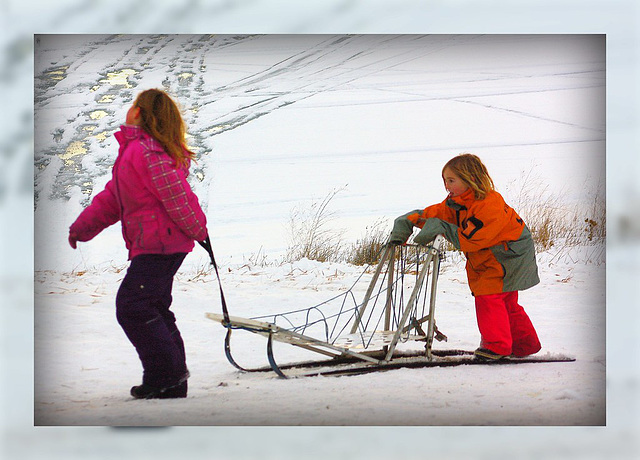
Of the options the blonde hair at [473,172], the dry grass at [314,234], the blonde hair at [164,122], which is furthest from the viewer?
the dry grass at [314,234]

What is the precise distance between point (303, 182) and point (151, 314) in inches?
44.3

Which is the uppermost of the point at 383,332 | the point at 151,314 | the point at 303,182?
the point at 303,182

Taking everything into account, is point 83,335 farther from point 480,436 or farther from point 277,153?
point 480,436

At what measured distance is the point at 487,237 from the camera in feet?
12.1

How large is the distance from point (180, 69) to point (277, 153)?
632 mm

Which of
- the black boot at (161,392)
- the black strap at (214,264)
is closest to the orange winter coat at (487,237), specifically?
the black strap at (214,264)

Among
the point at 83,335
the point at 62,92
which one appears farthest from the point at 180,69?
the point at 83,335

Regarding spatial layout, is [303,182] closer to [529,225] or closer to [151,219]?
[151,219]

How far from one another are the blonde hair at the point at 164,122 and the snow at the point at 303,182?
1.30 feet

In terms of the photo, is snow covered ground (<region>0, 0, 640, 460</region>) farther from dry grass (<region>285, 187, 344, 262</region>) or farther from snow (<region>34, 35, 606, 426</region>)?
dry grass (<region>285, 187, 344, 262</region>)

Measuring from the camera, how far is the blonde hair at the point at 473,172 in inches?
148

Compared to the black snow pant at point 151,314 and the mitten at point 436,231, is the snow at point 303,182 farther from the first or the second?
the mitten at point 436,231

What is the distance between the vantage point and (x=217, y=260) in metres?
4.07

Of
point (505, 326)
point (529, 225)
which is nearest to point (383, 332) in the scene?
point (505, 326)
